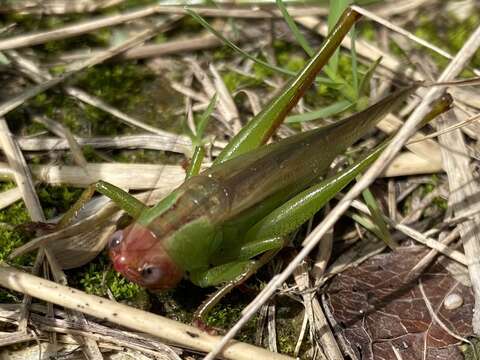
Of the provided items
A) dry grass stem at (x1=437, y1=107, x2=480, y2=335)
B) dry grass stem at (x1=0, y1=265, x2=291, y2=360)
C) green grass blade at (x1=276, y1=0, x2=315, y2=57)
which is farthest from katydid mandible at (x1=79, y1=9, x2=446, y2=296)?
dry grass stem at (x1=437, y1=107, x2=480, y2=335)

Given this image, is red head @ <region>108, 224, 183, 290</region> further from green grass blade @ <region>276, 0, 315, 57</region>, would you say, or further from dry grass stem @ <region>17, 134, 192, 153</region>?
green grass blade @ <region>276, 0, 315, 57</region>

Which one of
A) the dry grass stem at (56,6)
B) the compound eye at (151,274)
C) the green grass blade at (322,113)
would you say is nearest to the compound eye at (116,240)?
the compound eye at (151,274)

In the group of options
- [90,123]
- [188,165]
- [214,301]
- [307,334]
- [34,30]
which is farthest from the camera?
[34,30]

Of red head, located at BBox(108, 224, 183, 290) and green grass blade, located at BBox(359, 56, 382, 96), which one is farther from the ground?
green grass blade, located at BBox(359, 56, 382, 96)

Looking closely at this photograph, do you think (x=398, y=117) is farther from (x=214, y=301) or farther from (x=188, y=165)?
(x=214, y=301)

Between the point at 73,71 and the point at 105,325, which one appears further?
the point at 73,71

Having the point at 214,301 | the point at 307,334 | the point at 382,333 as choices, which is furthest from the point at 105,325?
the point at 382,333

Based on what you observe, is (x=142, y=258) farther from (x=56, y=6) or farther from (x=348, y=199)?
(x=56, y=6)
